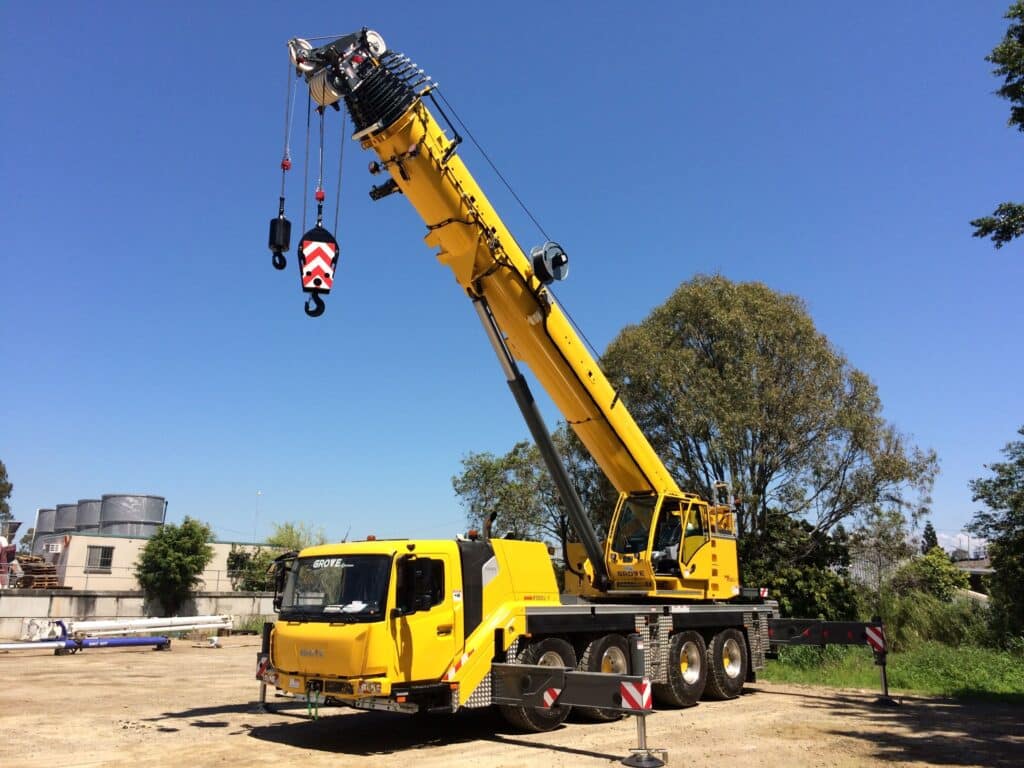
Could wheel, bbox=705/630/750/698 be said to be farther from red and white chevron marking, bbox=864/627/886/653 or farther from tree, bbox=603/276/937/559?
tree, bbox=603/276/937/559

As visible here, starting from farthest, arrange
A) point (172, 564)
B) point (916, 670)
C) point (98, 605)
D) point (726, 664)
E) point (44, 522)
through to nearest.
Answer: point (44, 522) → point (172, 564) → point (98, 605) → point (916, 670) → point (726, 664)

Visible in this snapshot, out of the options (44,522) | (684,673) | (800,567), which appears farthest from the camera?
(44,522)

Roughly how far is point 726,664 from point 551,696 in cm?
638

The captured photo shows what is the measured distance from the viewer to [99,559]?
35.7 meters

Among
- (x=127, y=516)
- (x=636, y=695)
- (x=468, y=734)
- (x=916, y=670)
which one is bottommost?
(x=916, y=670)

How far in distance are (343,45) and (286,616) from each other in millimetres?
7308

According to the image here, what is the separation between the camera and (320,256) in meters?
9.36

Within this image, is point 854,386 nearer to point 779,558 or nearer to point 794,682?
point 779,558

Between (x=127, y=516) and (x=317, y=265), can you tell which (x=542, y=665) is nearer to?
(x=317, y=265)

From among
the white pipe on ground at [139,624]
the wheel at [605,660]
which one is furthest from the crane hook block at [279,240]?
the white pipe on ground at [139,624]

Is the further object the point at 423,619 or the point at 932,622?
the point at 932,622

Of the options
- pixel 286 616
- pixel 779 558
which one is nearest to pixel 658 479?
pixel 286 616

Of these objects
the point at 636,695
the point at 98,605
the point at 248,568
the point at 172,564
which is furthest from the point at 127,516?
the point at 636,695

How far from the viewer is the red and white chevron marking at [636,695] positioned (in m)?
8.15
